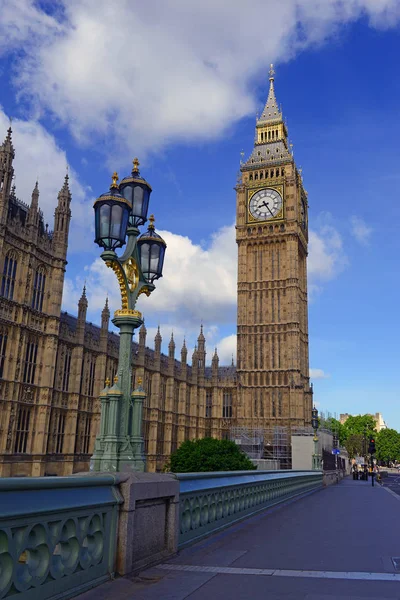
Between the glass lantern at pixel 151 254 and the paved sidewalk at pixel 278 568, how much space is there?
467 cm

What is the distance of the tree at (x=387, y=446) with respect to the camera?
131 meters

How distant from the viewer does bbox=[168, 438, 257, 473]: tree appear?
3250cm

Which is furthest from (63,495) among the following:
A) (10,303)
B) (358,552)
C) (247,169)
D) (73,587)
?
(247,169)

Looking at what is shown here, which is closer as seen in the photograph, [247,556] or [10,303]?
[247,556]

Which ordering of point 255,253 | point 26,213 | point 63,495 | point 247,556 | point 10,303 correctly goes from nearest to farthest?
1. point 63,495
2. point 247,556
3. point 10,303
4. point 26,213
5. point 255,253

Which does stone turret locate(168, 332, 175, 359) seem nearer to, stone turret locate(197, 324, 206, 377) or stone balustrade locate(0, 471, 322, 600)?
stone turret locate(197, 324, 206, 377)

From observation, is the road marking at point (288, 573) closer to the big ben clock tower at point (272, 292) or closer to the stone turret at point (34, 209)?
the stone turret at point (34, 209)

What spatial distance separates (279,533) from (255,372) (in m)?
55.0

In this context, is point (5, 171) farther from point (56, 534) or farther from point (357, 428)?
point (357, 428)

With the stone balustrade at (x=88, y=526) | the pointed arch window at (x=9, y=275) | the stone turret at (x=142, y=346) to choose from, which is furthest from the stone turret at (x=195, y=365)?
the stone balustrade at (x=88, y=526)

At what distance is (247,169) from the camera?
72812 mm

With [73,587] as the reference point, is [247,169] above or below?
above

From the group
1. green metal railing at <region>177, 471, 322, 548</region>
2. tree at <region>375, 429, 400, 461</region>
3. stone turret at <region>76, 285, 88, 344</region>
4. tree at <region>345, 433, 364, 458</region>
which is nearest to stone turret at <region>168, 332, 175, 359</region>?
stone turret at <region>76, 285, 88, 344</region>

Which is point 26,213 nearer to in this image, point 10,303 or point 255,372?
point 10,303
